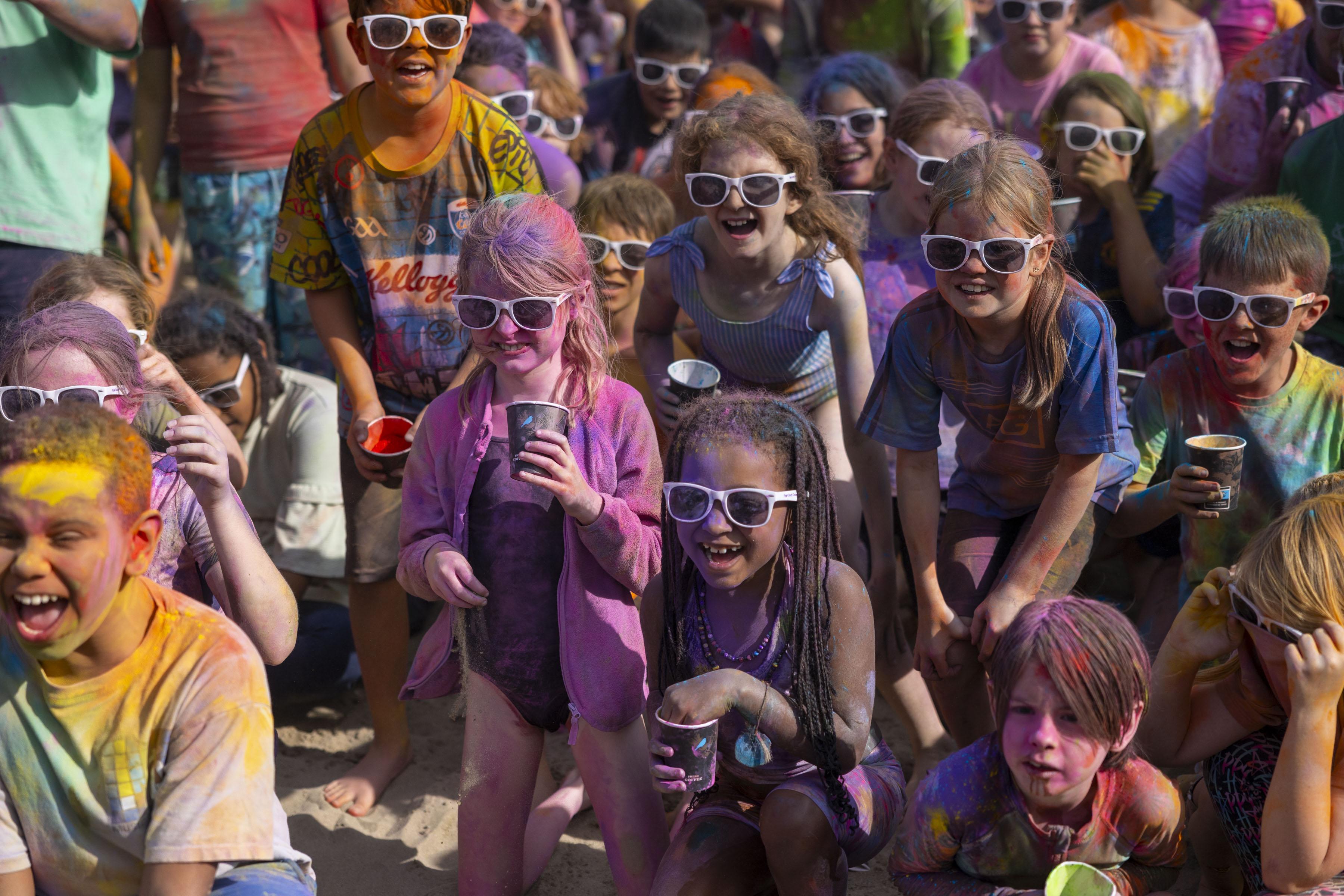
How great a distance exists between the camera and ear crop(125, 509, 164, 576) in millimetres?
→ 2385

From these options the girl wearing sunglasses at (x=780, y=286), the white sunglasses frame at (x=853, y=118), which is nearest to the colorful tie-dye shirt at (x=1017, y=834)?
the girl wearing sunglasses at (x=780, y=286)

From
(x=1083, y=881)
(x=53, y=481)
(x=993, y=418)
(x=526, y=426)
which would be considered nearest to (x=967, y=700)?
(x=993, y=418)

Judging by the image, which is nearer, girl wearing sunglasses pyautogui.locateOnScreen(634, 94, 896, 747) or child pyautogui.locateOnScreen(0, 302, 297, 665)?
child pyautogui.locateOnScreen(0, 302, 297, 665)

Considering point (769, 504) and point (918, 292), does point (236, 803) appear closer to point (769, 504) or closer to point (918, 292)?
point (769, 504)

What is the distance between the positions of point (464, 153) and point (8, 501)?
1.93m

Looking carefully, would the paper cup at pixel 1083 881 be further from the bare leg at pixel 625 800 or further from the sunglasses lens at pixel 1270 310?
the sunglasses lens at pixel 1270 310

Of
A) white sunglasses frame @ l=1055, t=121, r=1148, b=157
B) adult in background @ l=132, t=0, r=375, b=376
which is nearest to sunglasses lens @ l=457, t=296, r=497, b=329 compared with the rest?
adult in background @ l=132, t=0, r=375, b=376

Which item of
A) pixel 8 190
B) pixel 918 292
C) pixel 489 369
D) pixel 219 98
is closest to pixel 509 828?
pixel 489 369

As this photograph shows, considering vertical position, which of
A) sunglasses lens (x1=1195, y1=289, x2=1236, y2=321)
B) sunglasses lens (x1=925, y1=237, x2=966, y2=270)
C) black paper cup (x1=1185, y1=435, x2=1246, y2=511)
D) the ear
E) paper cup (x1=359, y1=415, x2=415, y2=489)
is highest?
sunglasses lens (x1=925, y1=237, x2=966, y2=270)

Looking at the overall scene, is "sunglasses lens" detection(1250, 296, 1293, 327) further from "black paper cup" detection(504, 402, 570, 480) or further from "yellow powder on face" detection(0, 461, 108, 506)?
"yellow powder on face" detection(0, 461, 108, 506)

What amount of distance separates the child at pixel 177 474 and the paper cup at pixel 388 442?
62 cm

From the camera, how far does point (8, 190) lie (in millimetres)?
4457

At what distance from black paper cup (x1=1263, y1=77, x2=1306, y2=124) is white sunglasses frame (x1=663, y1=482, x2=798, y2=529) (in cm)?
290

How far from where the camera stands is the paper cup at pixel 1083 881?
2.60 meters
